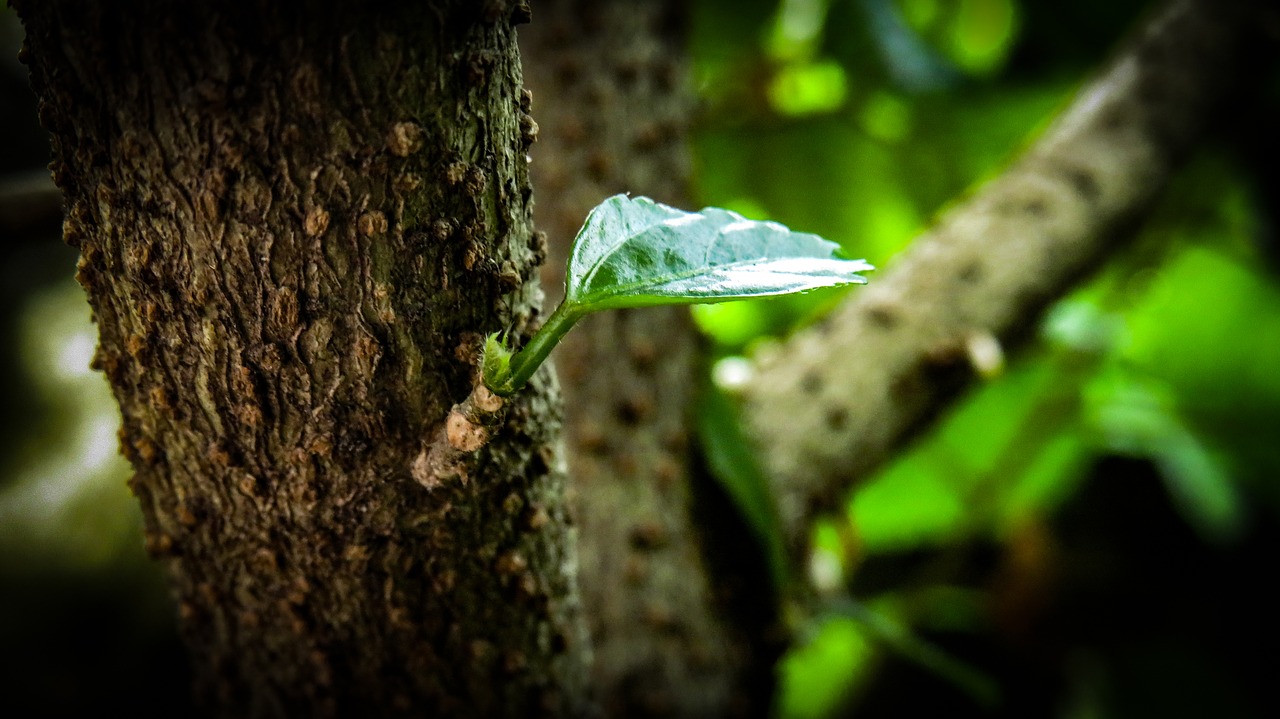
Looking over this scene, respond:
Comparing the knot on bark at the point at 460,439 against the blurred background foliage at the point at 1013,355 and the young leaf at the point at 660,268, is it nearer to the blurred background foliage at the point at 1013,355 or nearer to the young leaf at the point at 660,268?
the young leaf at the point at 660,268

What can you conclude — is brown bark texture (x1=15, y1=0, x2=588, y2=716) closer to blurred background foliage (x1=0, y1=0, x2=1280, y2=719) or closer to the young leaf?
the young leaf

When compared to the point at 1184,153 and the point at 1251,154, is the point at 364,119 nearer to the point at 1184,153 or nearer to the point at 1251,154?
the point at 1184,153

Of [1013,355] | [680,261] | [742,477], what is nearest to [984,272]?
[1013,355]

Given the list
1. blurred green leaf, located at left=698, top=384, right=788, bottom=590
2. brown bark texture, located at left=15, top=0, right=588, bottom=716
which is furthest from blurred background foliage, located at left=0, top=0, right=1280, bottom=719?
brown bark texture, located at left=15, top=0, right=588, bottom=716

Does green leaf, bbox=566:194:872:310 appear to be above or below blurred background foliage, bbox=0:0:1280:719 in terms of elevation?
below

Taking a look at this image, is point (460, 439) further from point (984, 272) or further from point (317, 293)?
point (984, 272)
